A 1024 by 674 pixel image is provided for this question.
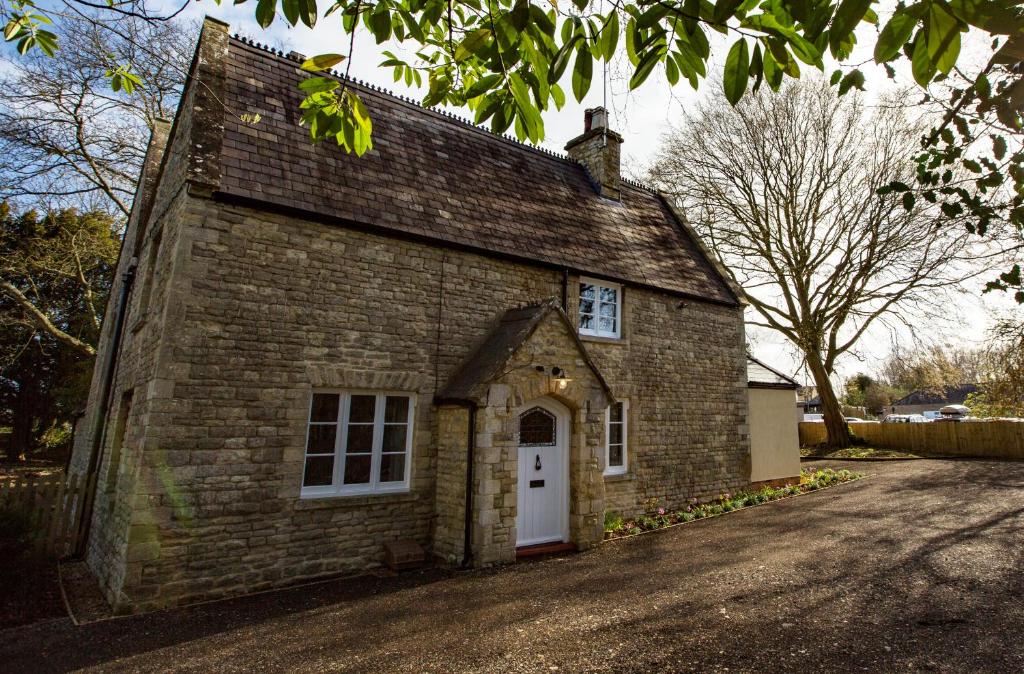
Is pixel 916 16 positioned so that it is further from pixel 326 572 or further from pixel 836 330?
pixel 836 330

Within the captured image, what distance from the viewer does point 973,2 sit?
1824 mm

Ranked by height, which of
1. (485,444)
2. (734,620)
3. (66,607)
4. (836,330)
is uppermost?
(836,330)

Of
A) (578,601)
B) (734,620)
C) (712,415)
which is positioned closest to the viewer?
(734,620)

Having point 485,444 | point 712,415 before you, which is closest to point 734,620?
point 485,444

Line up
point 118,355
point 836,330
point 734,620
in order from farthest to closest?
point 836,330
point 118,355
point 734,620

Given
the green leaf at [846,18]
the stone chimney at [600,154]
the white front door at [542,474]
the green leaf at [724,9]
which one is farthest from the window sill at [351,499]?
the stone chimney at [600,154]

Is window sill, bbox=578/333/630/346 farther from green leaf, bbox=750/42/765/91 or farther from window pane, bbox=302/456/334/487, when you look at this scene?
green leaf, bbox=750/42/765/91

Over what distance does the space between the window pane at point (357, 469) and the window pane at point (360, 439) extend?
10 cm

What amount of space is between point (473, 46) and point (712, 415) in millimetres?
13158

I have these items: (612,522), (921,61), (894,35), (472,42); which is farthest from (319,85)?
(612,522)

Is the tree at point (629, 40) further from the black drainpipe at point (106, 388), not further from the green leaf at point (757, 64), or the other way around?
the black drainpipe at point (106, 388)

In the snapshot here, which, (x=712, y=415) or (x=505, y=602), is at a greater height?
(x=712, y=415)

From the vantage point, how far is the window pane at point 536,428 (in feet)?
32.5

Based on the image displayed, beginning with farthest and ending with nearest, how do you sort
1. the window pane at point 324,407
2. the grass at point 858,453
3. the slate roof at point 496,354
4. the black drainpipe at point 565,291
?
the grass at point 858,453, the black drainpipe at point 565,291, the slate roof at point 496,354, the window pane at point 324,407
